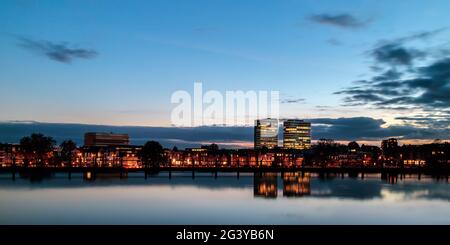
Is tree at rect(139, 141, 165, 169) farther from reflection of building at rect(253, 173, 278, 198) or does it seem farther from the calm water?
the calm water

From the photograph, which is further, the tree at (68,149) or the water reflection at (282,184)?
the tree at (68,149)

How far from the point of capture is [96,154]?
7456 inches

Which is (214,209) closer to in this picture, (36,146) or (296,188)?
(296,188)

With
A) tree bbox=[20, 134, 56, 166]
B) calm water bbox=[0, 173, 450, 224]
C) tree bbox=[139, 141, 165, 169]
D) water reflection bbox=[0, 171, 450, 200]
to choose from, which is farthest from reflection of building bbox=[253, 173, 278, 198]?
tree bbox=[20, 134, 56, 166]

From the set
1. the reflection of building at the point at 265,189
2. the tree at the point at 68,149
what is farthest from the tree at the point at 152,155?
the reflection of building at the point at 265,189

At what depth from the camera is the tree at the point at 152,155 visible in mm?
171750

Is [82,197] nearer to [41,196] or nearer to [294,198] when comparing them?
[41,196]

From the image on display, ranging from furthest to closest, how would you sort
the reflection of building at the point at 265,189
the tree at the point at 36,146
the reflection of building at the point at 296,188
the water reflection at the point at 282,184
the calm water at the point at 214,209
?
the tree at the point at 36,146
the water reflection at the point at 282,184
the reflection of building at the point at 296,188
the reflection of building at the point at 265,189
the calm water at the point at 214,209

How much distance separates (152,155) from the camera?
565ft

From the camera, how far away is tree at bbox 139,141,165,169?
6762 inches

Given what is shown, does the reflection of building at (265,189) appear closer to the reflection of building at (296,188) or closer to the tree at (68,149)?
the reflection of building at (296,188)
